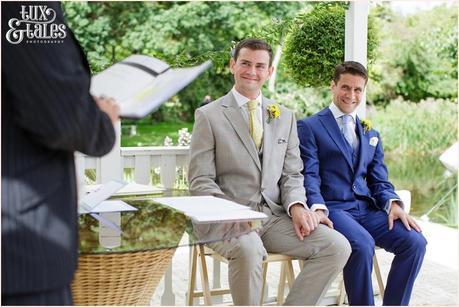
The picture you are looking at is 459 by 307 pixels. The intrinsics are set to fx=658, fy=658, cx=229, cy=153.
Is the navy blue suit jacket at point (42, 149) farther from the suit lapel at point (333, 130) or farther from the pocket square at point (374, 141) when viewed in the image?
the pocket square at point (374, 141)

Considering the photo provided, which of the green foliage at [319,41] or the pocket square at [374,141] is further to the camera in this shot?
the green foliage at [319,41]

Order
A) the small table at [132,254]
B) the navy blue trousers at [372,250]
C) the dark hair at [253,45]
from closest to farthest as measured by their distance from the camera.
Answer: the small table at [132,254], the navy blue trousers at [372,250], the dark hair at [253,45]

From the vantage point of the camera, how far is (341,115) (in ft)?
12.3

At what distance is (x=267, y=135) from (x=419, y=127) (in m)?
10.1

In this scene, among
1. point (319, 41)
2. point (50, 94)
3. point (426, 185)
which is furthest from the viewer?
point (426, 185)

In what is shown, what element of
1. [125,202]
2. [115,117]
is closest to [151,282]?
[125,202]

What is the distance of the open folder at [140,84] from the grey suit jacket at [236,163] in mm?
1515

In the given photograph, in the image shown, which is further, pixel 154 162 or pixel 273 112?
pixel 154 162

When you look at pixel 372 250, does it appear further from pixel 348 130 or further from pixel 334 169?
pixel 348 130

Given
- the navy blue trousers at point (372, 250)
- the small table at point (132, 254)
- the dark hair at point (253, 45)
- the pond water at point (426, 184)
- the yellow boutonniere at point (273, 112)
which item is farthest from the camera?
the pond water at point (426, 184)

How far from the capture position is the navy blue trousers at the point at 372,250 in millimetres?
3287

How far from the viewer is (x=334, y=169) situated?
12.0 ft

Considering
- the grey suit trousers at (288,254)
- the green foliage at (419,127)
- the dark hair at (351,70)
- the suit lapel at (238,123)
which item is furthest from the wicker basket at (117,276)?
the green foliage at (419,127)

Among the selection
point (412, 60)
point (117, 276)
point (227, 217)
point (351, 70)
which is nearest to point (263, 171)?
point (351, 70)
